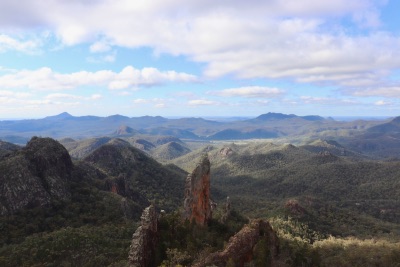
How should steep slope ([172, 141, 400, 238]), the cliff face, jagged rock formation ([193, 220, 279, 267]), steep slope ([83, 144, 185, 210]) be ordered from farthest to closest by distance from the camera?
1. steep slope ([83, 144, 185, 210])
2. steep slope ([172, 141, 400, 238])
3. the cliff face
4. jagged rock formation ([193, 220, 279, 267])

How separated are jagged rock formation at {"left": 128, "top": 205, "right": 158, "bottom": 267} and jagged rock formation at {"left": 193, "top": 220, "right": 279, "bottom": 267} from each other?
7.18 metres

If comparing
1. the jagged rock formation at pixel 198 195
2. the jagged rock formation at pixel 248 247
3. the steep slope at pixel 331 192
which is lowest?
the steep slope at pixel 331 192

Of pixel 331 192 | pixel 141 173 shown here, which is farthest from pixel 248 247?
pixel 331 192

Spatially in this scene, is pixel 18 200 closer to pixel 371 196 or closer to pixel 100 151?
pixel 100 151

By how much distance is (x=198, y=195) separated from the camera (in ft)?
169

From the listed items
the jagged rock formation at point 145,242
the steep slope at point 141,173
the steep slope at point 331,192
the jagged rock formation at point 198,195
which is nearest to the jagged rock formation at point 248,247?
the jagged rock formation at point 145,242

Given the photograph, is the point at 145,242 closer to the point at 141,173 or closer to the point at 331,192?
the point at 141,173

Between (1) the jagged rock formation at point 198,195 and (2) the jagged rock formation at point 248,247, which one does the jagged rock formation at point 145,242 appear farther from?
(2) the jagged rock formation at point 248,247

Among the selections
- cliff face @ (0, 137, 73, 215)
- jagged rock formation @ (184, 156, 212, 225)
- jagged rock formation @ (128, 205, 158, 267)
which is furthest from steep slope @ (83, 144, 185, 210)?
jagged rock formation @ (128, 205, 158, 267)

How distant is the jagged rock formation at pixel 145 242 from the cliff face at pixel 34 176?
35048 mm

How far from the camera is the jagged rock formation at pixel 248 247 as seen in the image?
39.2 m

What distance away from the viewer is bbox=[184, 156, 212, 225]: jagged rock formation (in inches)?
1986

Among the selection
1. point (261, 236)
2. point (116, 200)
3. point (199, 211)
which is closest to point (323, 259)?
point (261, 236)

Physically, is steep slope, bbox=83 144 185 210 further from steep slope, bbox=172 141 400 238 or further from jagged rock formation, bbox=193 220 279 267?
jagged rock formation, bbox=193 220 279 267
